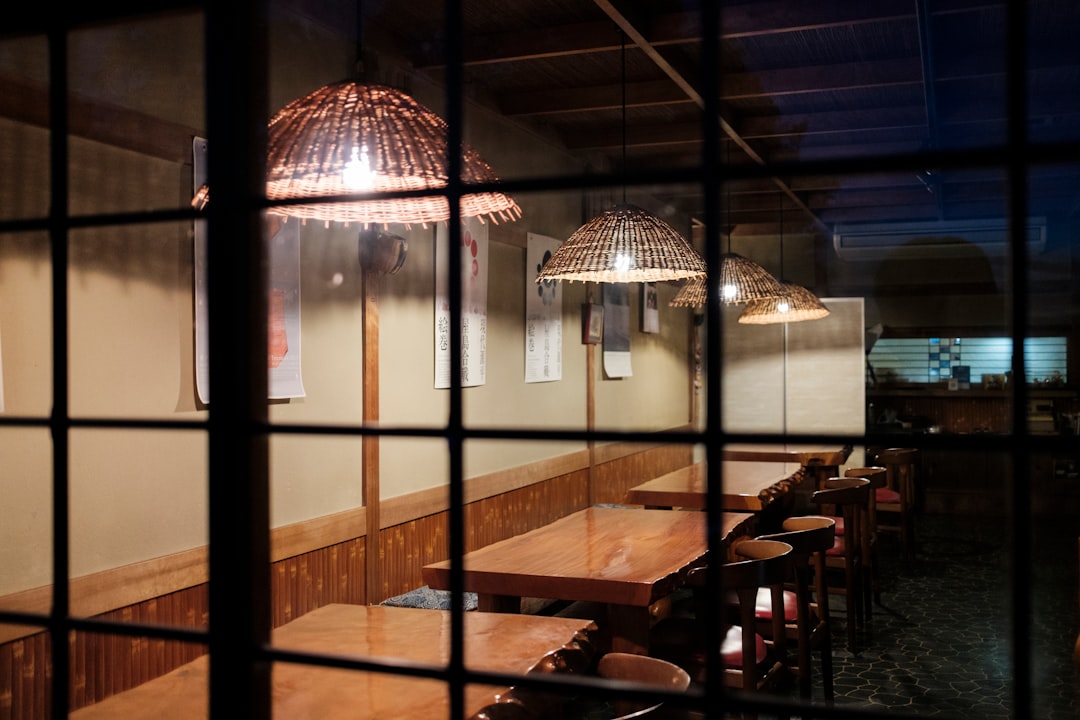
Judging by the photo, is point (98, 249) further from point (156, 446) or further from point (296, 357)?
point (296, 357)

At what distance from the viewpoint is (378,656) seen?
Answer: 1.98 m

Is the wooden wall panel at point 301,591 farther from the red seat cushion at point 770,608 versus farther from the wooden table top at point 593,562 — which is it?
the red seat cushion at point 770,608

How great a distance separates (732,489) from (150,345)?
3163 millimetres

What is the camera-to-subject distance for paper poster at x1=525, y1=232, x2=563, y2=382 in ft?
18.7

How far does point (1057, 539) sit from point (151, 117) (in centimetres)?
777

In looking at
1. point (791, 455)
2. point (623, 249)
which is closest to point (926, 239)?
point (791, 455)

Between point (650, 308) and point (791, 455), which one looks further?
point (650, 308)

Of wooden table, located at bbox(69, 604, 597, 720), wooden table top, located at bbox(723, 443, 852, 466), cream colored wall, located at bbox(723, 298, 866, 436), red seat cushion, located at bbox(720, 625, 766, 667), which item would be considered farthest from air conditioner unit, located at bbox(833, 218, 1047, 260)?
wooden table, located at bbox(69, 604, 597, 720)

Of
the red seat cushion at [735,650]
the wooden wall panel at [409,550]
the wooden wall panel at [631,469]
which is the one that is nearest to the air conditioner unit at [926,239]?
the wooden wall panel at [631,469]

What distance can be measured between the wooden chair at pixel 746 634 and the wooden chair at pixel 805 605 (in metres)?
0.09

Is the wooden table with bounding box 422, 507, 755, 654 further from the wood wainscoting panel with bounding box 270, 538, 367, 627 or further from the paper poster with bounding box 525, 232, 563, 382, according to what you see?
the paper poster with bounding box 525, 232, 563, 382

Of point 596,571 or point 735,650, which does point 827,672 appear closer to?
point 735,650

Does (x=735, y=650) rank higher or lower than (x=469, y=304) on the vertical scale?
lower

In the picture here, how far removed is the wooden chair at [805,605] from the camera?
3.22 meters
